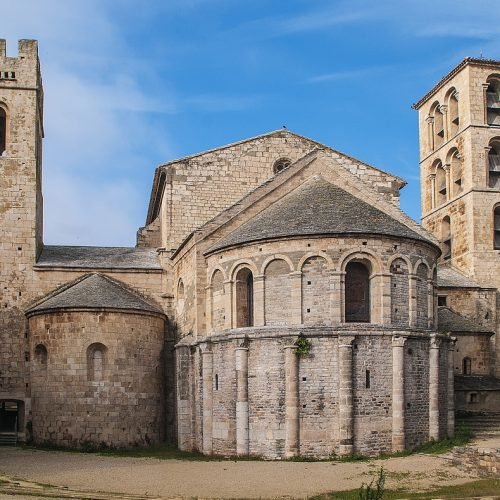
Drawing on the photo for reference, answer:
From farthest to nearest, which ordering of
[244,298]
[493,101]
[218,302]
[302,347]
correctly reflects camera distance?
[493,101] → [218,302] → [244,298] → [302,347]

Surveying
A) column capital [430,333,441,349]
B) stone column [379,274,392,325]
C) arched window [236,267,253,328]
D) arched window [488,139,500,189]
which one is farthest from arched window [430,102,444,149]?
arched window [236,267,253,328]

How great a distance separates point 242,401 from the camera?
28516mm

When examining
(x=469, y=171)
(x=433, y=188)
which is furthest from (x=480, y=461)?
(x=433, y=188)

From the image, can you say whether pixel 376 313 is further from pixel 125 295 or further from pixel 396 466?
pixel 125 295

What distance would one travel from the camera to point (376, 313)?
2856 cm

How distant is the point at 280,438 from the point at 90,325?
9.54 meters

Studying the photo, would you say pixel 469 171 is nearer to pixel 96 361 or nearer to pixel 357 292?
pixel 357 292

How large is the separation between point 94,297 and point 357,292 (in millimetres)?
11017

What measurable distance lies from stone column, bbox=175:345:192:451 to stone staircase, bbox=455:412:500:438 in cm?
1049

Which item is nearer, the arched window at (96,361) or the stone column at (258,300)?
the stone column at (258,300)

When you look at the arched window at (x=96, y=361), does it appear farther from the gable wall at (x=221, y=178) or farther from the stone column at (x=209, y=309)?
the gable wall at (x=221, y=178)

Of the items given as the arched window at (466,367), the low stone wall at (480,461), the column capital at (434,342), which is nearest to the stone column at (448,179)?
the arched window at (466,367)

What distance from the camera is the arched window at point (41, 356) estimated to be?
111 feet

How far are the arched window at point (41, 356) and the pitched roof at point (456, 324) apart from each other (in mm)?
18308
